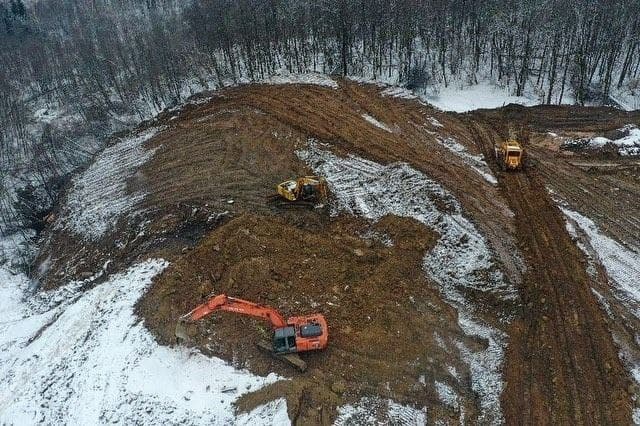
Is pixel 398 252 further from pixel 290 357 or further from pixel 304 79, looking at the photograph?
pixel 304 79

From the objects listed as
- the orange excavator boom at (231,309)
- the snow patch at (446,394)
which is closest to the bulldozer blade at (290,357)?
the orange excavator boom at (231,309)

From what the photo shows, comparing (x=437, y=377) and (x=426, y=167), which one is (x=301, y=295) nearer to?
(x=437, y=377)

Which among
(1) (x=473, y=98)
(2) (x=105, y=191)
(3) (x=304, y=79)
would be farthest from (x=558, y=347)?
(3) (x=304, y=79)

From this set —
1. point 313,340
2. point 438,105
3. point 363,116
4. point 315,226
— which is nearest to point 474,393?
point 313,340

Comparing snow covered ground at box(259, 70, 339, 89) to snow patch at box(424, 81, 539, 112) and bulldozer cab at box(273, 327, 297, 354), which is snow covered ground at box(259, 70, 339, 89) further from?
bulldozer cab at box(273, 327, 297, 354)

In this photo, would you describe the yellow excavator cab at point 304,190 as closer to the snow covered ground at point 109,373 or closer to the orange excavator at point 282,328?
the snow covered ground at point 109,373

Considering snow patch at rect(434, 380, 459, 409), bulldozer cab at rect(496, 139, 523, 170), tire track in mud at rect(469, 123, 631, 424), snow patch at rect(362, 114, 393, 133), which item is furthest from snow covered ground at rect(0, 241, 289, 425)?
bulldozer cab at rect(496, 139, 523, 170)

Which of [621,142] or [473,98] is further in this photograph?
[473,98]
